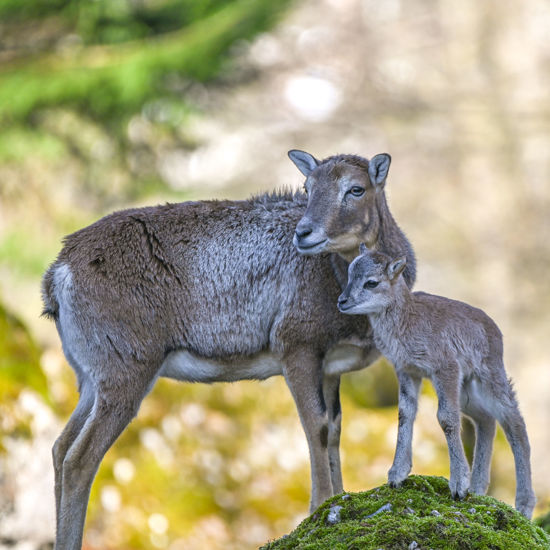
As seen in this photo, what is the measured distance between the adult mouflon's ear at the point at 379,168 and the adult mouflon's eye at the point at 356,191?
15 cm

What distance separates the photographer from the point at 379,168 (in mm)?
6684

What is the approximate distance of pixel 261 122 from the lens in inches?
Answer: 853

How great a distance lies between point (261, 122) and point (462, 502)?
1727 centimetres

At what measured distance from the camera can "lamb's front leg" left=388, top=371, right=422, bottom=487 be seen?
17.6 ft

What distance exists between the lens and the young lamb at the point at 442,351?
223 inches

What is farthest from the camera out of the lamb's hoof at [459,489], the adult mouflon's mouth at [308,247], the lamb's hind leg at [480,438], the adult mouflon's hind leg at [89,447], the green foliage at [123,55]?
the green foliage at [123,55]

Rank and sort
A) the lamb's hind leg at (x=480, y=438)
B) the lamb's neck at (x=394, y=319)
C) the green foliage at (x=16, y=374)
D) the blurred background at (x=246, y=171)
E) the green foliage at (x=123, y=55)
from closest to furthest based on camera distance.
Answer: the lamb's neck at (x=394, y=319), the lamb's hind leg at (x=480, y=438), the green foliage at (x=16, y=374), the blurred background at (x=246, y=171), the green foliage at (x=123, y=55)

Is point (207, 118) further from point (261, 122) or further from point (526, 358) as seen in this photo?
point (526, 358)

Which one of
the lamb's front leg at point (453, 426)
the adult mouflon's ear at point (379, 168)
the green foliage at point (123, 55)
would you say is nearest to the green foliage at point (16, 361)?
the adult mouflon's ear at point (379, 168)

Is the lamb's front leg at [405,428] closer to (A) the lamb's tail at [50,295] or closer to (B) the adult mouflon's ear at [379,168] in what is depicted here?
(B) the adult mouflon's ear at [379,168]

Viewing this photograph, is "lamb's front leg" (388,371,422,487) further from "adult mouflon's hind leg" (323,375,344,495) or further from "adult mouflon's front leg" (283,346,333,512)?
"adult mouflon's hind leg" (323,375,344,495)

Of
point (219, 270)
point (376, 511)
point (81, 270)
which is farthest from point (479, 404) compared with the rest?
point (81, 270)

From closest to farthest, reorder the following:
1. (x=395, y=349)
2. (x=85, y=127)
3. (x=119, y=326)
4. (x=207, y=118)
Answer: (x=395, y=349) → (x=119, y=326) → (x=85, y=127) → (x=207, y=118)

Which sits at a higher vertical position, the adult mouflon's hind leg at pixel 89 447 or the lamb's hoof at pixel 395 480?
the adult mouflon's hind leg at pixel 89 447
